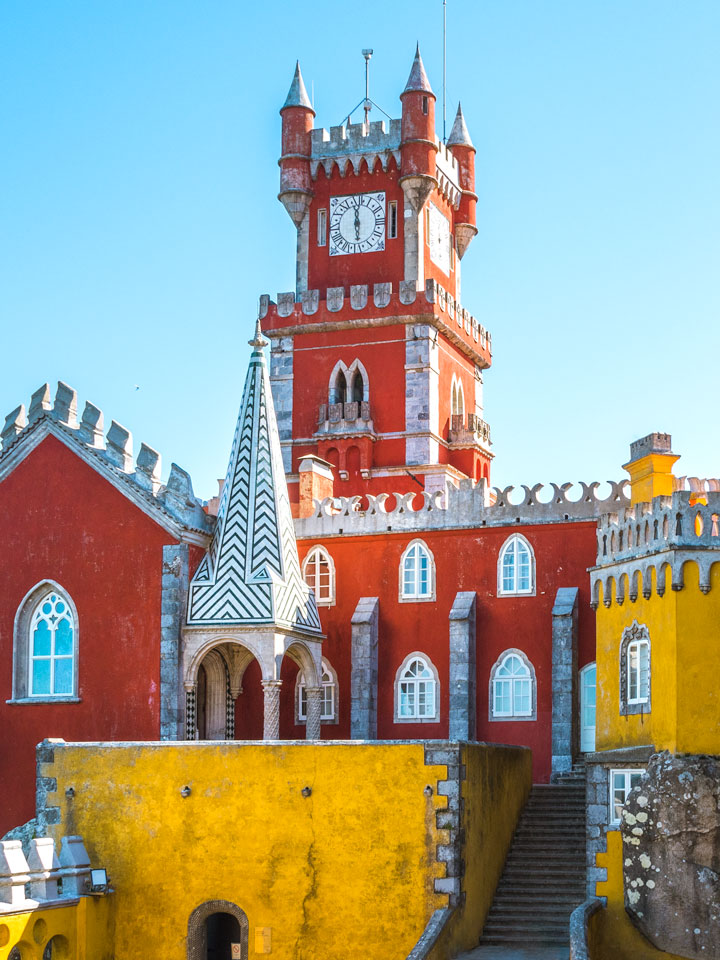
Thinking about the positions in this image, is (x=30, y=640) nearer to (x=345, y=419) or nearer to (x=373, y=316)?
(x=345, y=419)

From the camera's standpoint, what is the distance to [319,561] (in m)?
38.6

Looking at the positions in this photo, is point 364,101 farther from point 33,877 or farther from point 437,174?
point 33,877

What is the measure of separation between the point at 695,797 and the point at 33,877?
10991 mm

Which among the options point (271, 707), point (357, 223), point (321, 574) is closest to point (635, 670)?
point (271, 707)

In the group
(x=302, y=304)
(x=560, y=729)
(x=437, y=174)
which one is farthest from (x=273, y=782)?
(x=437, y=174)

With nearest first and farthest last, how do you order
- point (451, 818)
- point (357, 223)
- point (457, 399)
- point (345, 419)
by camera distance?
point (451, 818) → point (345, 419) → point (357, 223) → point (457, 399)

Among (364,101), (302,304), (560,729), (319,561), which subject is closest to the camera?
(560,729)

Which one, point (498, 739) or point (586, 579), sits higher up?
point (586, 579)

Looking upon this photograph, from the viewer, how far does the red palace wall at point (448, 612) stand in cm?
3619

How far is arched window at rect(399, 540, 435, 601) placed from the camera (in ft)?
123

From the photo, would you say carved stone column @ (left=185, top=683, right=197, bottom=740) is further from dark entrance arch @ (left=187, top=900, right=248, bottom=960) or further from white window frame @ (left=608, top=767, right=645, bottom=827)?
white window frame @ (left=608, top=767, right=645, bottom=827)

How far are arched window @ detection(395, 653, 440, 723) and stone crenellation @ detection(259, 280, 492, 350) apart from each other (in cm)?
1672

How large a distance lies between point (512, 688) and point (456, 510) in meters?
4.25

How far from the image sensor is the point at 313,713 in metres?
35.4
